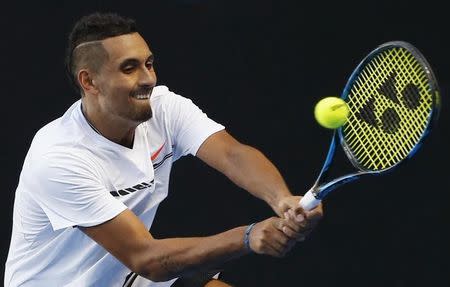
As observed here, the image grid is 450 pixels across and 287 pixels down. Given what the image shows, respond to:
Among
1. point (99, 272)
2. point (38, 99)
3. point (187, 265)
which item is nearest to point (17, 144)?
point (38, 99)

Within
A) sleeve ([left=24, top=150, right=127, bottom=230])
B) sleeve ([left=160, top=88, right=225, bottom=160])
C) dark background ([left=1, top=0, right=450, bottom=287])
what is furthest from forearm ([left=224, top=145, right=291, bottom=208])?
dark background ([left=1, top=0, right=450, bottom=287])

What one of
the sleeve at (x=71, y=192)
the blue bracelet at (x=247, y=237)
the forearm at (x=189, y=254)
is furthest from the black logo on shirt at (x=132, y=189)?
the blue bracelet at (x=247, y=237)

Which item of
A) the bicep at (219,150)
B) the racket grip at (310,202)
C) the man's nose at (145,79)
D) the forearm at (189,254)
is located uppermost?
the man's nose at (145,79)

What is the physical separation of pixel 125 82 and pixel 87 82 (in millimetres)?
162

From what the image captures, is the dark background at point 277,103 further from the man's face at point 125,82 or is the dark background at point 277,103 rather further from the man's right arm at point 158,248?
the man's right arm at point 158,248

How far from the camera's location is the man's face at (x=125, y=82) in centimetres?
437

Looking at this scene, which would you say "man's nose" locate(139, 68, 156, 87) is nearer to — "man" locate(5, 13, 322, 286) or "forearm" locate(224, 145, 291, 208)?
"man" locate(5, 13, 322, 286)

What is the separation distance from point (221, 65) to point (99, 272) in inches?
54.1

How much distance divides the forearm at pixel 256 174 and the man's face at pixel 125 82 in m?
0.34

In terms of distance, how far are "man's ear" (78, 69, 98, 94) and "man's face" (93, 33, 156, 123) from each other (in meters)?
0.03

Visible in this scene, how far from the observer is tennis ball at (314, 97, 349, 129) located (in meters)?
3.92

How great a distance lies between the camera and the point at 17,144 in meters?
5.56

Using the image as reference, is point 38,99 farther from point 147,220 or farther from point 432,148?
point 432,148

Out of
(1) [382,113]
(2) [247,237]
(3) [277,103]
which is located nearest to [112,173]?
(2) [247,237]
